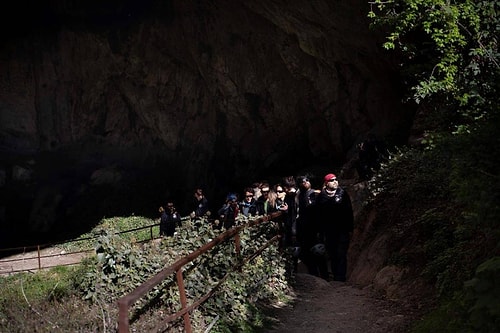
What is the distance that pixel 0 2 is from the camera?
22.8m

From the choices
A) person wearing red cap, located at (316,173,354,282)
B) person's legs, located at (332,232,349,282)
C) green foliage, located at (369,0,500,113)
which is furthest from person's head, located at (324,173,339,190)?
green foliage, located at (369,0,500,113)

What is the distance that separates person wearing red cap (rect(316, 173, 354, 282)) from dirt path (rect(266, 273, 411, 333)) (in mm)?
630

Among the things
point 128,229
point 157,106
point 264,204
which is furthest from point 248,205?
point 157,106

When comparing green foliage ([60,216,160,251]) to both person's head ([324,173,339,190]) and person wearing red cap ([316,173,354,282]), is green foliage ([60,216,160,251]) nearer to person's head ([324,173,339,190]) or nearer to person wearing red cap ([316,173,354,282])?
person wearing red cap ([316,173,354,282])

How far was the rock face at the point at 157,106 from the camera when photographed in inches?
744

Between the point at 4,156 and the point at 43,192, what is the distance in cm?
288

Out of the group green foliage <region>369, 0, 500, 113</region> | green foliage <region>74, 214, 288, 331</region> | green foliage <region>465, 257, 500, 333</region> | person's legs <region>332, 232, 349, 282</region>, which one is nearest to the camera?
green foliage <region>465, 257, 500, 333</region>

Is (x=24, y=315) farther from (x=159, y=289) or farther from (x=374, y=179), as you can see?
(x=374, y=179)

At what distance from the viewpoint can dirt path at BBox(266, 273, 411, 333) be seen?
17.1 feet

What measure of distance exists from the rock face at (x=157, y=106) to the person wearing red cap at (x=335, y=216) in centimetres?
1034

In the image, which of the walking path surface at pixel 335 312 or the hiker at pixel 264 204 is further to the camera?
the hiker at pixel 264 204

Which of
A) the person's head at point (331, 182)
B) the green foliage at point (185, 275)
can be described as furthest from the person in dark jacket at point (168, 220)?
the green foliage at point (185, 275)

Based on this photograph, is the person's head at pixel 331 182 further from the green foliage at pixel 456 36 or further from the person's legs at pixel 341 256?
the green foliage at pixel 456 36

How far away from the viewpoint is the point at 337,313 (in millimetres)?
5781
